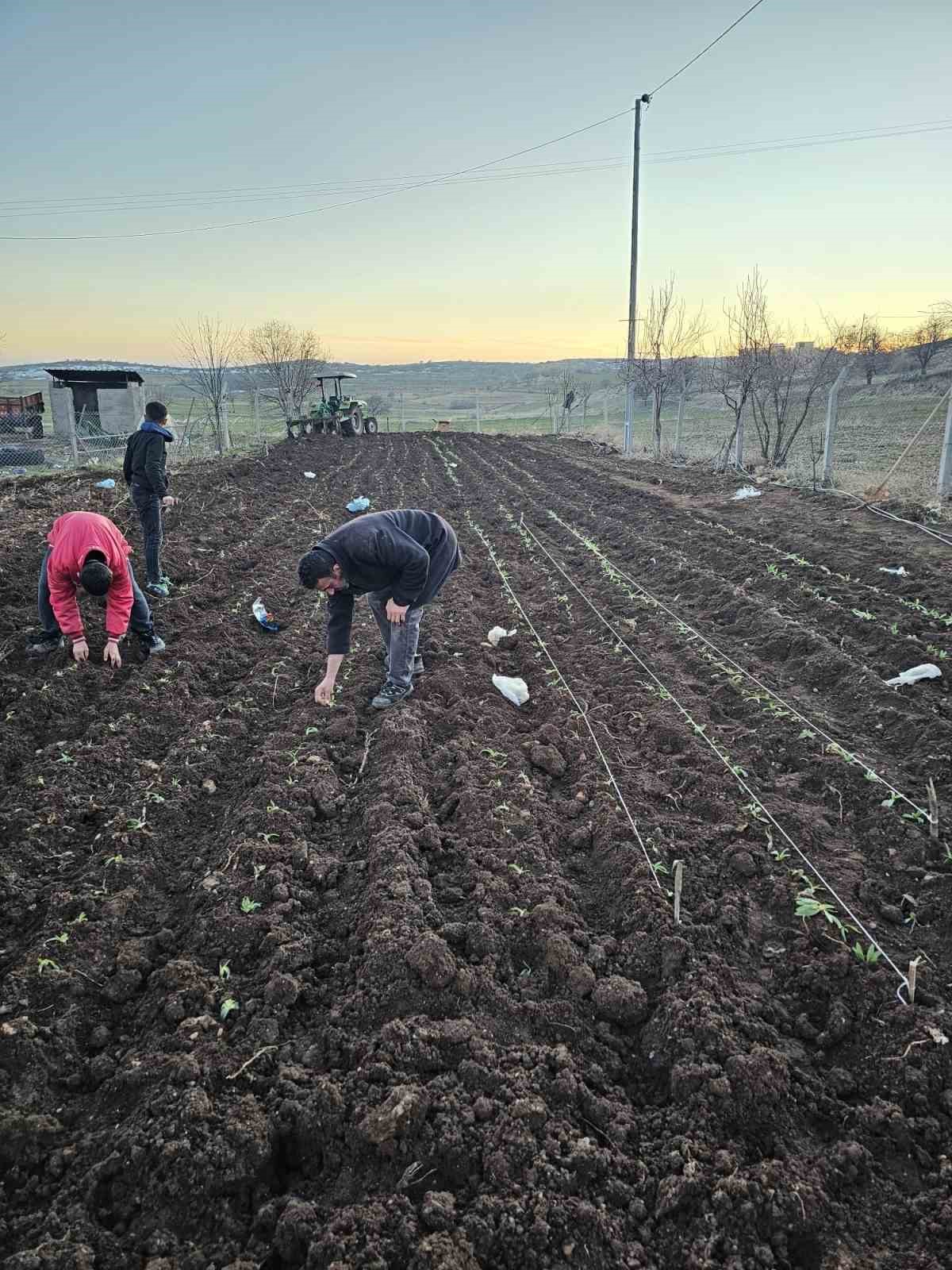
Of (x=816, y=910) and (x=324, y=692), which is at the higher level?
(x=324, y=692)

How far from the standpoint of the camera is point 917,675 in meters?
5.21

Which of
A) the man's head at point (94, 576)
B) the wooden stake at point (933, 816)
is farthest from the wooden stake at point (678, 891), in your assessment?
the man's head at point (94, 576)

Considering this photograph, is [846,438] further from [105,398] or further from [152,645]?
[152,645]

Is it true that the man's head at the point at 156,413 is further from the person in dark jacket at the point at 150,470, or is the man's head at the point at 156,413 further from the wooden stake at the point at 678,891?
the wooden stake at the point at 678,891

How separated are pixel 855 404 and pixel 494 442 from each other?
19.7 metres

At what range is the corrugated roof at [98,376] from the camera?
17300 mm

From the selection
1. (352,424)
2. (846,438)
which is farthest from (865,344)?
(352,424)

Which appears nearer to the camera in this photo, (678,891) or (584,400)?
(678,891)

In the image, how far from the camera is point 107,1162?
2.08 m

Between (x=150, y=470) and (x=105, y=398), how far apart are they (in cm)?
1385

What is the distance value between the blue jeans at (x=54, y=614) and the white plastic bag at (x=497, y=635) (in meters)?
2.91

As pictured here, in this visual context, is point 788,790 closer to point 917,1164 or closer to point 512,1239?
point 917,1164

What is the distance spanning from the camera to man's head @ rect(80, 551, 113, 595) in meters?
4.82

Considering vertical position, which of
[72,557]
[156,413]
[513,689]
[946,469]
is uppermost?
[156,413]
